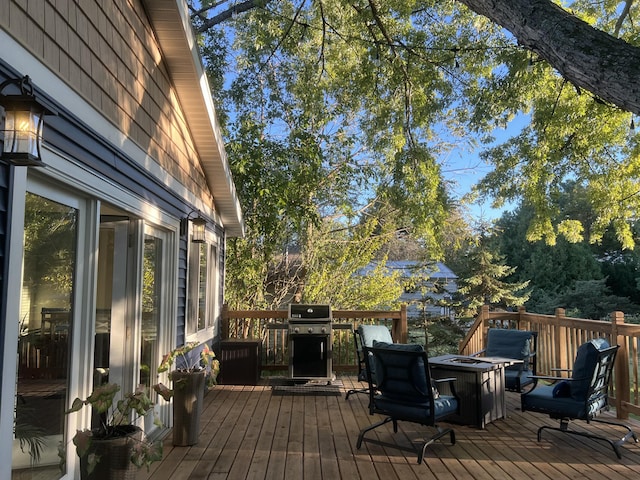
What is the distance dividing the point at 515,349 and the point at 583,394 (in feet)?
6.08

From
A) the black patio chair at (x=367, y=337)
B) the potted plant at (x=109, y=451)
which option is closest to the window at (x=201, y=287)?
the black patio chair at (x=367, y=337)

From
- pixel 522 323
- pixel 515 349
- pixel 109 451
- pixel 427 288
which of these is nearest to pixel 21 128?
pixel 109 451

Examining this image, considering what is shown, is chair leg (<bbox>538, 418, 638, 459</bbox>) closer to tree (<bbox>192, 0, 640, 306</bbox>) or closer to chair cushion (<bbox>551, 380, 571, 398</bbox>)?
chair cushion (<bbox>551, 380, 571, 398</bbox>)

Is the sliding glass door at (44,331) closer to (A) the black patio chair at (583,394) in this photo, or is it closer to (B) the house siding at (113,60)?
(B) the house siding at (113,60)

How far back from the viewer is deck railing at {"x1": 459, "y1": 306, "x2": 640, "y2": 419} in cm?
523

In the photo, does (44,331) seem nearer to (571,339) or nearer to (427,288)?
(571,339)

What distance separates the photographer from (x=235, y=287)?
9.50 meters

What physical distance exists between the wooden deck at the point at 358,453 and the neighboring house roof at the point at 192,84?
110 inches

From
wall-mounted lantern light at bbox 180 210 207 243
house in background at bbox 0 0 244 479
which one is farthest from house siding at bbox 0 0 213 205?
wall-mounted lantern light at bbox 180 210 207 243

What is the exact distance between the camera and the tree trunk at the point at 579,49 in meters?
3.22

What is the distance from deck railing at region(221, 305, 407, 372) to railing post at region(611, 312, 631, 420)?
2.94m

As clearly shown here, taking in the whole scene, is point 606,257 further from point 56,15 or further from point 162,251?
point 56,15

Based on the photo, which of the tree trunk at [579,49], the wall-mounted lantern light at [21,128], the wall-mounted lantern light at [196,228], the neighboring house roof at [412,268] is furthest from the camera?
the neighboring house roof at [412,268]

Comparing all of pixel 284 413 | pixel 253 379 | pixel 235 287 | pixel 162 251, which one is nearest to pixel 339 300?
pixel 235 287
